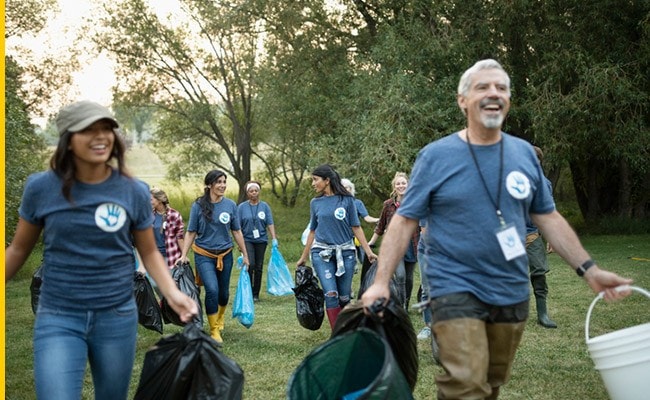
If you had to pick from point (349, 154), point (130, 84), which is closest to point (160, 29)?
point (130, 84)

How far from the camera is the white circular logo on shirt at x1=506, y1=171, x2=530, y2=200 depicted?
3498 millimetres

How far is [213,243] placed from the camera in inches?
331

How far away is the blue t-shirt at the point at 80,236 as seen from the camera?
324cm

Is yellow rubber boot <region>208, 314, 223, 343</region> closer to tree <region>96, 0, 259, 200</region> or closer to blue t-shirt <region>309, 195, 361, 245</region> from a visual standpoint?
blue t-shirt <region>309, 195, 361, 245</region>

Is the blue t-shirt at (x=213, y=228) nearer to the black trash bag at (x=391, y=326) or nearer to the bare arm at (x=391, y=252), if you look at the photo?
the black trash bag at (x=391, y=326)

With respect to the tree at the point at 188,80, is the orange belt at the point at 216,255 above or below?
below

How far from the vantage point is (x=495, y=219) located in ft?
11.3

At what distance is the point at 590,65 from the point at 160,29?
A: 17192 mm

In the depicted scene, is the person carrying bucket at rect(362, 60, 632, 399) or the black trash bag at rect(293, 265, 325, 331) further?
the black trash bag at rect(293, 265, 325, 331)

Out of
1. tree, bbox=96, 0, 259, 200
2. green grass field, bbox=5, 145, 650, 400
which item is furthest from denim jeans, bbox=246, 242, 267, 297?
tree, bbox=96, 0, 259, 200

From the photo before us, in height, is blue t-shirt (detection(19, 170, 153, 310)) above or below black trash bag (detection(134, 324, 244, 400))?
above

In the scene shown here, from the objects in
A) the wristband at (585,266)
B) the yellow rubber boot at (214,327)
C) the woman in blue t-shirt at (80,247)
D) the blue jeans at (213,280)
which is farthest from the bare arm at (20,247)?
the yellow rubber boot at (214,327)

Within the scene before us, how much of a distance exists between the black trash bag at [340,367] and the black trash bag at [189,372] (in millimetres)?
288

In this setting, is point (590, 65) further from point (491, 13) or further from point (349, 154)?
point (349, 154)
